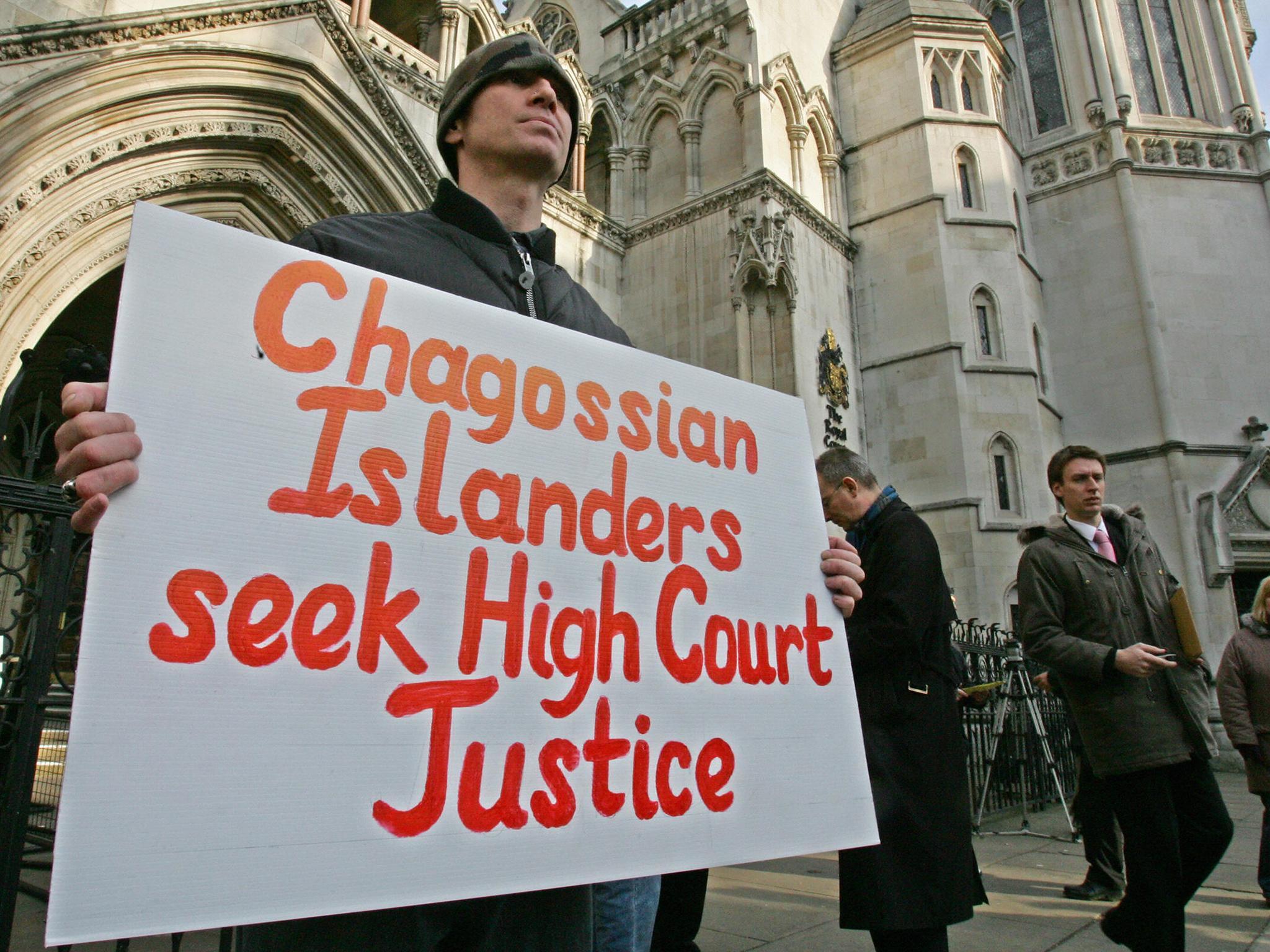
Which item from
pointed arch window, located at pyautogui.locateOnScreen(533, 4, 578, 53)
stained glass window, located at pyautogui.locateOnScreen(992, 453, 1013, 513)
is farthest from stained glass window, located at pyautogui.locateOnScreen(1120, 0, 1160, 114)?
pointed arch window, located at pyautogui.locateOnScreen(533, 4, 578, 53)

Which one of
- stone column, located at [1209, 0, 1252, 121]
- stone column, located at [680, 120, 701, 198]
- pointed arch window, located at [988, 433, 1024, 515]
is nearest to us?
pointed arch window, located at [988, 433, 1024, 515]

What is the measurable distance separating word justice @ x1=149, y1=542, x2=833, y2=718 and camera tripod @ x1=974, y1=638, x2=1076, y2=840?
5.91 m

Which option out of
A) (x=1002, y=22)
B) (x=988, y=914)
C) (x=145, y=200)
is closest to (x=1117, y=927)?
(x=988, y=914)

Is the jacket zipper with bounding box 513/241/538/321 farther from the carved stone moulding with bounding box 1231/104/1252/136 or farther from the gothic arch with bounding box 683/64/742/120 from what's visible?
the carved stone moulding with bounding box 1231/104/1252/136

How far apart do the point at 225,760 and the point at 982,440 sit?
1446cm

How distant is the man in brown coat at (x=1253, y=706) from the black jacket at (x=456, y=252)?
445 centimetres

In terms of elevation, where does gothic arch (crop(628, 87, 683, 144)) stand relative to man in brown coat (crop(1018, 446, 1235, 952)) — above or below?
above

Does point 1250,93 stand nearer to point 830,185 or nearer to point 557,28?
point 830,185

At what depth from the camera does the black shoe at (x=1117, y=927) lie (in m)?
2.69

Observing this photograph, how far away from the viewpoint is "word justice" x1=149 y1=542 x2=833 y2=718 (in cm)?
101

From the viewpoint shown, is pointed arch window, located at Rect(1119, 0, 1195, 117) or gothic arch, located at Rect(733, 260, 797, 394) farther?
pointed arch window, located at Rect(1119, 0, 1195, 117)

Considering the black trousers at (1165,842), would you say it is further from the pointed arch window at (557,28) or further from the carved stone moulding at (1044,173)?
the pointed arch window at (557,28)

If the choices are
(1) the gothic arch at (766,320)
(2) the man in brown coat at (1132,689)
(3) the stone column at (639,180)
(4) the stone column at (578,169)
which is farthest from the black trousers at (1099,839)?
(3) the stone column at (639,180)

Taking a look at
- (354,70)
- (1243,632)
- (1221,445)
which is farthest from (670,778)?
(1221,445)
